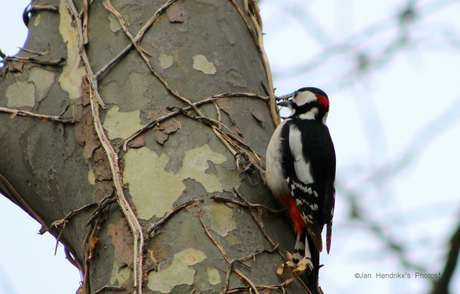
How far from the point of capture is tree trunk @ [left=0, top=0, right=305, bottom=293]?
2061mm

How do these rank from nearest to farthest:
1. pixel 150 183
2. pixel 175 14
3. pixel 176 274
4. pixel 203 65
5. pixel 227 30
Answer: pixel 176 274 → pixel 150 183 → pixel 203 65 → pixel 175 14 → pixel 227 30

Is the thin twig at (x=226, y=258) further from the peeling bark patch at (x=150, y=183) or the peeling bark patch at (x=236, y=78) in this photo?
the peeling bark patch at (x=236, y=78)

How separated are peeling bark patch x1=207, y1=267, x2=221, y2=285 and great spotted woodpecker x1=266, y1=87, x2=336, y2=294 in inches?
18.1

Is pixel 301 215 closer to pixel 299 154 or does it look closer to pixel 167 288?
pixel 299 154

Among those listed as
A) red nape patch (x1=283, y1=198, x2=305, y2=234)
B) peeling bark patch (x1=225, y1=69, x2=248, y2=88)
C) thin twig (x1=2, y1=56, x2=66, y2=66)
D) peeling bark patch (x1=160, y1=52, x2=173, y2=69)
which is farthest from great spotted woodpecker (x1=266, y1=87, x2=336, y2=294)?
thin twig (x1=2, y1=56, x2=66, y2=66)

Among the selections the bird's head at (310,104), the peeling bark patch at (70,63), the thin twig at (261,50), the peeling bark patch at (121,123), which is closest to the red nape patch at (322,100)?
the bird's head at (310,104)

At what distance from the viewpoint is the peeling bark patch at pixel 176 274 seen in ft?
6.38

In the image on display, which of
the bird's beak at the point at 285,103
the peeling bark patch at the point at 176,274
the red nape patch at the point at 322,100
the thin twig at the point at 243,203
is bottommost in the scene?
the peeling bark patch at the point at 176,274

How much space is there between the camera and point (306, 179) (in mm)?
2877

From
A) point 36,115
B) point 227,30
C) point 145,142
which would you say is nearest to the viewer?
point 145,142

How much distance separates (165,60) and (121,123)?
436 millimetres

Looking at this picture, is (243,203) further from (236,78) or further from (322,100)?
(322,100)

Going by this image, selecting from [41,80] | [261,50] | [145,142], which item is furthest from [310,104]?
[41,80]

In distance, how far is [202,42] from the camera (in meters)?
2.69
